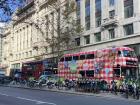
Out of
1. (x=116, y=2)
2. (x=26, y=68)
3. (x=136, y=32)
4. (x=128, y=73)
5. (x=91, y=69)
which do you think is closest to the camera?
(x=128, y=73)

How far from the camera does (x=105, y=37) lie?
52.3 metres

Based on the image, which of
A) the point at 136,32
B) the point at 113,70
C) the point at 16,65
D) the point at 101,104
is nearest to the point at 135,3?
the point at 136,32

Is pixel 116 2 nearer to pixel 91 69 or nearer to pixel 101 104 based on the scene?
pixel 91 69

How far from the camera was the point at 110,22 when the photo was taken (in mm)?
50656

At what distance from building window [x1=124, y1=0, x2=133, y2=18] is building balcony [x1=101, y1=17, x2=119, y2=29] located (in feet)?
5.42

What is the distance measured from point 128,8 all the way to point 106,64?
14.1 m

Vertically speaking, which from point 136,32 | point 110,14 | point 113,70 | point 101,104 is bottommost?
point 101,104

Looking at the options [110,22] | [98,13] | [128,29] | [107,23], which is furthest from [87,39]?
[128,29]

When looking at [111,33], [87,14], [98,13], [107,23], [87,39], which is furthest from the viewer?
[87,14]

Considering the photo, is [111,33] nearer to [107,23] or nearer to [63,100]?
Answer: [107,23]

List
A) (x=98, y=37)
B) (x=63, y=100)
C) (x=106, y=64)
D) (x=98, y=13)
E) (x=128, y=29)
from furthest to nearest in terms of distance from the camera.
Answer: (x=98, y=13)
(x=98, y=37)
(x=128, y=29)
(x=106, y=64)
(x=63, y=100)

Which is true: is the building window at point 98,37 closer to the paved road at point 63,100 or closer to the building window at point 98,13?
the building window at point 98,13

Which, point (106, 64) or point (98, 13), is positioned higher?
point (98, 13)

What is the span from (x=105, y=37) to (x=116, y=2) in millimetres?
5049
